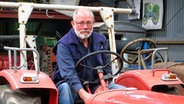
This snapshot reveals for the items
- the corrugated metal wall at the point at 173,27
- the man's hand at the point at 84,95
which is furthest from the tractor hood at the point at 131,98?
the corrugated metal wall at the point at 173,27

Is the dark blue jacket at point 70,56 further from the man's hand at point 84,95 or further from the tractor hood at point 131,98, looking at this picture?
the tractor hood at point 131,98

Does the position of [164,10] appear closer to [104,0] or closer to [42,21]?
[104,0]

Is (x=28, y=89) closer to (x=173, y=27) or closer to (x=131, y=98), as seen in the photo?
(x=131, y=98)

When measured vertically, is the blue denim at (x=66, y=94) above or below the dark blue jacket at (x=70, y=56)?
below

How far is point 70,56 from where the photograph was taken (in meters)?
3.36

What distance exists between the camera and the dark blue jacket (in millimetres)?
3186

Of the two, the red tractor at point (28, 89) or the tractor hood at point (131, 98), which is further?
the red tractor at point (28, 89)

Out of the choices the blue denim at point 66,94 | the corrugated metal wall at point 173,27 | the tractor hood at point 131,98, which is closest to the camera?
the tractor hood at point 131,98

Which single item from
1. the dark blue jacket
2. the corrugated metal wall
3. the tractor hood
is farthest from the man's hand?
the corrugated metal wall

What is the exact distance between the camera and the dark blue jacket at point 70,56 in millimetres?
3186

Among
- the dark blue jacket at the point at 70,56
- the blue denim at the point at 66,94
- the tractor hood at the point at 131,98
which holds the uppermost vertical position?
the dark blue jacket at the point at 70,56

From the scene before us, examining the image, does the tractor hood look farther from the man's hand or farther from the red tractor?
the red tractor

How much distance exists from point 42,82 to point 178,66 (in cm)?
232

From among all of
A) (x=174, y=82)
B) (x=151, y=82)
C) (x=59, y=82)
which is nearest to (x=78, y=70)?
(x=59, y=82)
